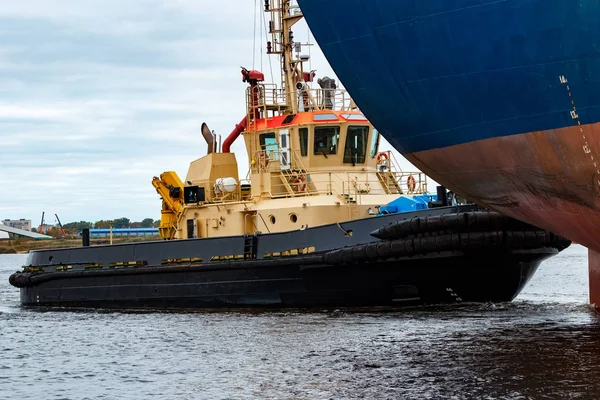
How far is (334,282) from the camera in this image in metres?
14.0

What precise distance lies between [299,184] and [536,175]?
336 inches

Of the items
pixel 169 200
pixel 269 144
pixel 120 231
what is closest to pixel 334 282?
pixel 269 144

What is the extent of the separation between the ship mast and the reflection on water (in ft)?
14.7

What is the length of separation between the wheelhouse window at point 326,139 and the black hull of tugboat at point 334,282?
2.47m

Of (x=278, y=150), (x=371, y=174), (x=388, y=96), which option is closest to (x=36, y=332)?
(x=278, y=150)

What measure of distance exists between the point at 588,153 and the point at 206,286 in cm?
925

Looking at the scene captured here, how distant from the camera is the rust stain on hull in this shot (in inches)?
276

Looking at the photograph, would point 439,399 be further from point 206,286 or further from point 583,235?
point 206,286

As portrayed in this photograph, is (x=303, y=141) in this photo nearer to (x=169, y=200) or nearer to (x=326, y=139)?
(x=326, y=139)

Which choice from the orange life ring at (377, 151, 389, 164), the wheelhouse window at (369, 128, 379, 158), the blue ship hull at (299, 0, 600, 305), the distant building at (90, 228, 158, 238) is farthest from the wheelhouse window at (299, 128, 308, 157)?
the distant building at (90, 228, 158, 238)


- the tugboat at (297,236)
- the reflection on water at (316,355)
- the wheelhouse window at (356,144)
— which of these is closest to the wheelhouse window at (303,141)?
the tugboat at (297,236)

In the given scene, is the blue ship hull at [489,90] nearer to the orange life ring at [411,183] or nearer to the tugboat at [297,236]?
the tugboat at [297,236]

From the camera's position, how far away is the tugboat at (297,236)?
42.8ft

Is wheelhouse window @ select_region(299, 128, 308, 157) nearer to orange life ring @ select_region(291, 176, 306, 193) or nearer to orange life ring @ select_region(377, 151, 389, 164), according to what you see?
orange life ring @ select_region(291, 176, 306, 193)
